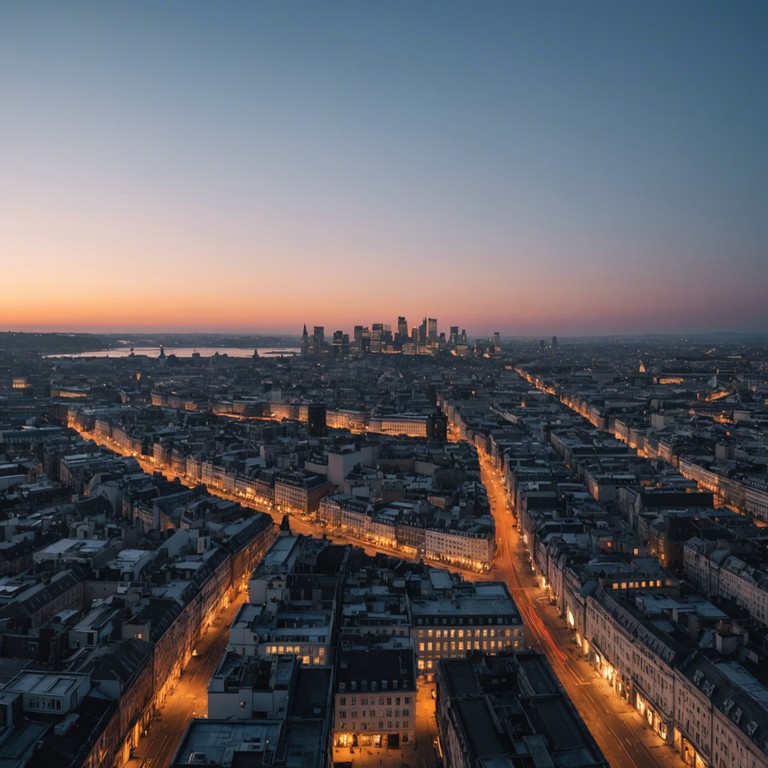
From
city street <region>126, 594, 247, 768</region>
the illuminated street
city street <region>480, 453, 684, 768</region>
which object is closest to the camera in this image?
city street <region>126, 594, 247, 768</region>

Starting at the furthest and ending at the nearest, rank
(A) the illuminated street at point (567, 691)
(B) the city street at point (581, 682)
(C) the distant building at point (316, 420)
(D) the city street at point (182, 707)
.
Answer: (C) the distant building at point (316, 420), (B) the city street at point (581, 682), (A) the illuminated street at point (567, 691), (D) the city street at point (182, 707)

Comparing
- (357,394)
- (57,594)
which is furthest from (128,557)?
(357,394)

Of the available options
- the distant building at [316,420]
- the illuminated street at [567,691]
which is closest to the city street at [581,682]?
the illuminated street at [567,691]

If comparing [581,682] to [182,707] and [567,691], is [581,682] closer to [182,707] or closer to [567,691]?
[567,691]

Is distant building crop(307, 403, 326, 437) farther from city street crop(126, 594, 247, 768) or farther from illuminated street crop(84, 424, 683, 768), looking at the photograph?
city street crop(126, 594, 247, 768)

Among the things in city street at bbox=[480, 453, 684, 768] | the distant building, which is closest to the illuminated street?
city street at bbox=[480, 453, 684, 768]

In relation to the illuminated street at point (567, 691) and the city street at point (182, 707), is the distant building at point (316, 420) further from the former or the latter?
the city street at point (182, 707)

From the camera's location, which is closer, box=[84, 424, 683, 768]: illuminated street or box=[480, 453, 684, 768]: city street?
box=[84, 424, 683, 768]: illuminated street

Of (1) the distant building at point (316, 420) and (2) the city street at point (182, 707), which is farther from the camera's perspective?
(1) the distant building at point (316, 420)

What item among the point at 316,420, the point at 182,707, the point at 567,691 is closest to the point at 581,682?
the point at 567,691

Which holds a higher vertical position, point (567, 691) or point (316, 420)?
point (316, 420)

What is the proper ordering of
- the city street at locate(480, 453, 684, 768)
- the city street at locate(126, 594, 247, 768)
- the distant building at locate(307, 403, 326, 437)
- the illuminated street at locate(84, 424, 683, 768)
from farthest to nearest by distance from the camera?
the distant building at locate(307, 403, 326, 437) < the city street at locate(480, 453, 684, 768) < the illuminated street at locate(84, 424, 683, 768) < the city street at locate(126, 594, 247, 768)

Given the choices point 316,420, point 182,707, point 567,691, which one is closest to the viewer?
point 182,707
